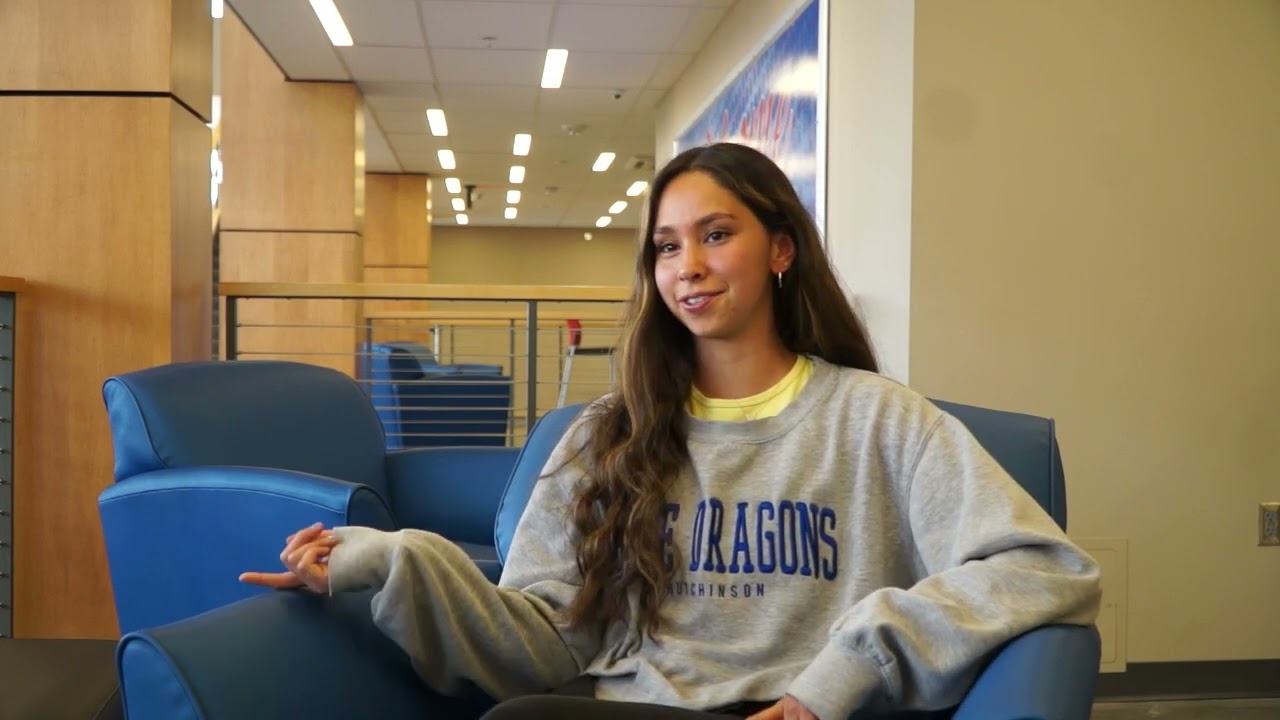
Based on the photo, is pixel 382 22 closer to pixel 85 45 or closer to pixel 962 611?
pixel 85 45

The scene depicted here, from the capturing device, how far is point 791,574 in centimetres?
142

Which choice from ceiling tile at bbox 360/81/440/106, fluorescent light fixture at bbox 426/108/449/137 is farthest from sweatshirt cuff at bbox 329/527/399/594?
fluorescent light fixture at bbox 426/108/449/137

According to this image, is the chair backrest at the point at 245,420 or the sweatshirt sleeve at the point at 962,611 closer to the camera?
the sweatshirt sleeve at the point at 962,611

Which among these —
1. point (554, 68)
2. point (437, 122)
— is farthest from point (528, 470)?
point (437, 122)

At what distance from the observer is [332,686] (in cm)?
126

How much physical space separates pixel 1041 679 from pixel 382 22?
6.38 m

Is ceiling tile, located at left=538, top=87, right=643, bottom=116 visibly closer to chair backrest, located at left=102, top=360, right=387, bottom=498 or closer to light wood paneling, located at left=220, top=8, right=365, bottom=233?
light wood paneling, located at left=220, top=8, right=365, bottom=233

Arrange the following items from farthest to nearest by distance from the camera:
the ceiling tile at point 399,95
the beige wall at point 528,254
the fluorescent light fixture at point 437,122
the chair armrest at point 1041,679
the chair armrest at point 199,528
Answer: the beige wall at point 528,254
the fluorescent light fixture at point 437,122
the ceiling tile at point 399,95
the chair armrest at point 199,528
the chair armrest at point 1041,679

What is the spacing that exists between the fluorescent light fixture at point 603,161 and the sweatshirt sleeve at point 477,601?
1045 centimetres

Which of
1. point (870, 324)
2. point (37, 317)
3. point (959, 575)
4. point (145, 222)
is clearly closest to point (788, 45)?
point (870, 324)

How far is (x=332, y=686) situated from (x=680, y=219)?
2.28 feet

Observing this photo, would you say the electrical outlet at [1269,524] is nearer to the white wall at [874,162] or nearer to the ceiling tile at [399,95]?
the white wall at [874,162]

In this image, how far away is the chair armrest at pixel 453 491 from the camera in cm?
274

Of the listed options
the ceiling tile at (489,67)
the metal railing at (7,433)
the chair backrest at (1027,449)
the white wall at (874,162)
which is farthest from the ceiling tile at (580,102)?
the chair backrest at (1027,449)
